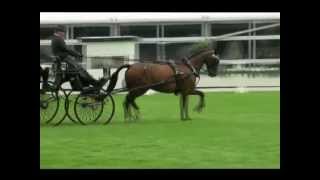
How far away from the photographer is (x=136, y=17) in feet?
73.0

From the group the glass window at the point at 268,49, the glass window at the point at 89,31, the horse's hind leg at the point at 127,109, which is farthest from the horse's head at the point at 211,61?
the glass window at the point at 89,31

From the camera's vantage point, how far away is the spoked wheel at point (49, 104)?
1171 cm

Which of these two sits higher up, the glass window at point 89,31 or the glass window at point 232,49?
the glass window at point 89,31

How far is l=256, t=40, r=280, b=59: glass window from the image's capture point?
878 inches

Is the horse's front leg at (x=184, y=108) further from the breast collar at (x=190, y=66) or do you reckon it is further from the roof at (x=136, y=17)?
the roof at (x=136, y=17)

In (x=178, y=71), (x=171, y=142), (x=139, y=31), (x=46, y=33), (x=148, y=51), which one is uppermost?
(x=139, y=31)

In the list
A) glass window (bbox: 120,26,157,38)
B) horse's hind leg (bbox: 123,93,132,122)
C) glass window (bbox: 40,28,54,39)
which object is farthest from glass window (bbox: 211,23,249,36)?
horse's hind leg (bbox: 123,93,132,122)

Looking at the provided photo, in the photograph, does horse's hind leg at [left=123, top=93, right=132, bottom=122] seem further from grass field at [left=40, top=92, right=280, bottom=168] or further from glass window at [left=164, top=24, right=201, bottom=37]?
glass window at [left=164, top=24, right=201, bottom=37]

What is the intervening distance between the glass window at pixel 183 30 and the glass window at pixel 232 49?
2.89 ft

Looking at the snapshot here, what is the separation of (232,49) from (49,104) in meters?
11.6

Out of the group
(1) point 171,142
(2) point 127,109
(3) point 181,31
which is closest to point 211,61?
(2) point 127,109

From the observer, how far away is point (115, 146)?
30.2ft

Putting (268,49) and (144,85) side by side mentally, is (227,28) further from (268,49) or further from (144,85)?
(144,85)
